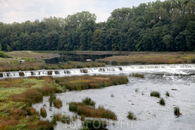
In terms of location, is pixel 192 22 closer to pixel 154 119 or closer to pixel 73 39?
pixel 154 119

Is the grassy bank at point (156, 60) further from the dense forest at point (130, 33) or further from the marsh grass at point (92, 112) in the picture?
the marsh grass at point (92, 112)

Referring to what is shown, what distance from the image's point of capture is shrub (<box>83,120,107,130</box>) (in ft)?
39.6

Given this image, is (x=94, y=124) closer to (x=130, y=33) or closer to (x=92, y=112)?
(x=92, y=112)

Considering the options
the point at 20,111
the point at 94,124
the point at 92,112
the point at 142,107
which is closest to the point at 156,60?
the point at 142,107

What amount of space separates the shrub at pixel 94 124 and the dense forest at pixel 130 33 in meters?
79.4

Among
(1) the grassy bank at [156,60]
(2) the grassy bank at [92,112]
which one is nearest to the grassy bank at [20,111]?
(2) the grassy bank at [92,112]

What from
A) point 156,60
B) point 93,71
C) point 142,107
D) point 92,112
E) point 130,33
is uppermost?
point 130,33

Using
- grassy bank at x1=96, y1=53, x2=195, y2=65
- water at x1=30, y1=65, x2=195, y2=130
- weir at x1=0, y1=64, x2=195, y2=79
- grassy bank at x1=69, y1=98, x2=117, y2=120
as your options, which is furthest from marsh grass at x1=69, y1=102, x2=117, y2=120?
grassy bank at x1=96, y1=53, x2=195, y2=65

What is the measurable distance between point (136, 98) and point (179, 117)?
5.46 m

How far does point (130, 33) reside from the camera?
119 metres

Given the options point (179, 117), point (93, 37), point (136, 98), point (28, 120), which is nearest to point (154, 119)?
point (179, 117)

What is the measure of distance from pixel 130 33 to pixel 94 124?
365 ft

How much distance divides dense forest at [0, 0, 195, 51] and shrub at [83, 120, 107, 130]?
79.4 m

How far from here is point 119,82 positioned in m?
27.3
